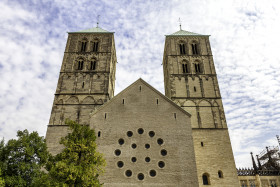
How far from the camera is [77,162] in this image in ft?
45.1

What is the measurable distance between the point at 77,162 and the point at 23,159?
3.73 metres

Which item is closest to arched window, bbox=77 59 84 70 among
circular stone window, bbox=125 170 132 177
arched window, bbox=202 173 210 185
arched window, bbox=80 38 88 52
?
arched window, bbox=80 38 88 52

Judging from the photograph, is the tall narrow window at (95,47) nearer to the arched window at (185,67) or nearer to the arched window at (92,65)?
the arched window at (92,65)

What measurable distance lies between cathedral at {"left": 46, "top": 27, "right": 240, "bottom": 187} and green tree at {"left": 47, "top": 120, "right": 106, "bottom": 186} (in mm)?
4325

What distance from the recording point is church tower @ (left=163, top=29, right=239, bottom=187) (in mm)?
20422

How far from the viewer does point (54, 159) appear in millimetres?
13906

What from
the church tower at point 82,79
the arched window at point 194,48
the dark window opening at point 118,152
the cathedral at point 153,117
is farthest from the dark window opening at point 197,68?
the dark window opening at point 118,152

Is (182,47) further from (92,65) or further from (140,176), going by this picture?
(140,176)

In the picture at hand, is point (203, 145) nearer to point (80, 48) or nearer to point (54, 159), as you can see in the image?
point (54, 159)

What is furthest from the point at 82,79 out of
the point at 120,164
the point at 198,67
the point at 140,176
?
the point at 198,67

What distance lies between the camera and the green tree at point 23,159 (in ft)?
44.9

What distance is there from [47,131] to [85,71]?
8359mm

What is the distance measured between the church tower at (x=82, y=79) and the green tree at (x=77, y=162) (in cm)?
843

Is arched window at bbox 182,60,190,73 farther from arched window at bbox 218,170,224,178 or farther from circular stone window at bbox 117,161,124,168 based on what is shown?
circular stone window at bbox 117,161,124,168
